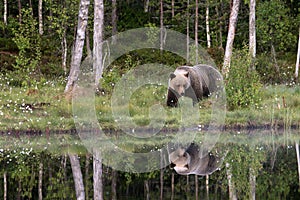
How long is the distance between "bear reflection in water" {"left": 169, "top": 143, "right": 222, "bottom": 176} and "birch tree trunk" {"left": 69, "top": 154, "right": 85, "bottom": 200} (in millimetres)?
1705

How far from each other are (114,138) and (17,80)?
7251 millimetres

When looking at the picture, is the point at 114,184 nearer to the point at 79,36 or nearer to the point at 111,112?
the point at 111,112

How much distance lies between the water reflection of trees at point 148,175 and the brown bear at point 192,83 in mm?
3346

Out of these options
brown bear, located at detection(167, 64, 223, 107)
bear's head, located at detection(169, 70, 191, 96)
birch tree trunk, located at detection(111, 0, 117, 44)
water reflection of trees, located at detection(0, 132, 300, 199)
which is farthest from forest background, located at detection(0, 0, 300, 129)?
water reflection of trees, located at detection(0, 132, 300, 199)

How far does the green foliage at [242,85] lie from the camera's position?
19.4 meters

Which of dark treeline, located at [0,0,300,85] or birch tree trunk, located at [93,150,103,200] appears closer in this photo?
birch tree trunk, located at [93,150,103,200]

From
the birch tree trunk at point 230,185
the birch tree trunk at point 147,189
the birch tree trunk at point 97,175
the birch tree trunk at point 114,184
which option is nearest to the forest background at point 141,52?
the birch tree trunk at point 97,175

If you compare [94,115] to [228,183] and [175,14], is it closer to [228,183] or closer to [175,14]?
[228,183]

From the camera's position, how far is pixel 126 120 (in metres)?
17.8

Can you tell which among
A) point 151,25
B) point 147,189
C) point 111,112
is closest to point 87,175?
point 147,189

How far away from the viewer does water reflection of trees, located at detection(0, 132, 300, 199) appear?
10562 mm

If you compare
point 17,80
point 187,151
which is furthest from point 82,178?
point 17,80

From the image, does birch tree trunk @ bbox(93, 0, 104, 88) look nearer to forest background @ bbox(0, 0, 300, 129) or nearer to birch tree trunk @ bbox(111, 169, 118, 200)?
forest background @ bbox(0, 0, 300, 129)

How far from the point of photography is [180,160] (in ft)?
44.8
